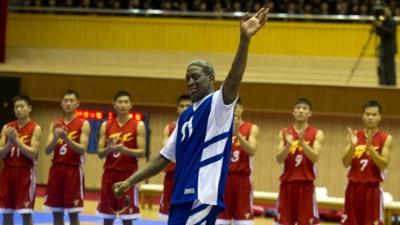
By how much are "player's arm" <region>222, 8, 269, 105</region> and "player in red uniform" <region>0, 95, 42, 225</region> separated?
5795mm

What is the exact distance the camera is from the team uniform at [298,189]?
10.0 m

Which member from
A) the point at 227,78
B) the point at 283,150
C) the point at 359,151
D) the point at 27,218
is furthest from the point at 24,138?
the point at 227,78

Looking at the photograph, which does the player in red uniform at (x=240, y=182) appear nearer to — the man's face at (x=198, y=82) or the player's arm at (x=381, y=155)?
the player's arm at (x=381, y=155)

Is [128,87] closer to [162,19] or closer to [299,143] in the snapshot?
[162,19]

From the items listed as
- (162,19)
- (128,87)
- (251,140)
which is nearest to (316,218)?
(251,140)

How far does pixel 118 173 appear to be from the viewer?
33.9 feet

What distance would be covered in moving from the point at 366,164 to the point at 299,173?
0.86m

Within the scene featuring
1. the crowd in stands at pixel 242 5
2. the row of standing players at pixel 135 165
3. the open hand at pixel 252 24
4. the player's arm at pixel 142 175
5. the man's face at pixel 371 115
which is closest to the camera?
the open hand at pixel 252 24

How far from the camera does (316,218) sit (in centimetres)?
1005

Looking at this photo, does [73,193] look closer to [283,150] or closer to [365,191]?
[283,150]

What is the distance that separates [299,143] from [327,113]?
16.7 feet

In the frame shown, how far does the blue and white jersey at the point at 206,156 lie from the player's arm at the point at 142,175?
11.4 inches

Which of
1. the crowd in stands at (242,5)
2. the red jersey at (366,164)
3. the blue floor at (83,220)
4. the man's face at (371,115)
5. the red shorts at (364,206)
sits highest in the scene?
the crowd in stands at (242,5)

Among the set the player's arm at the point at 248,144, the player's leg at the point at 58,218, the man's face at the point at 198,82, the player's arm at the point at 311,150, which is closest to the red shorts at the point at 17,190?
the player's leg at the point at 58,218
